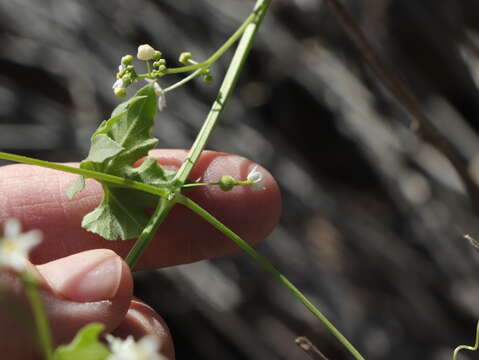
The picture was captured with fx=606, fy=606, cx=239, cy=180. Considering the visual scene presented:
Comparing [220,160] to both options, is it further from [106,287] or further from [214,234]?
[106,287]

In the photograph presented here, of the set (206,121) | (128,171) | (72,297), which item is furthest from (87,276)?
(206,121)

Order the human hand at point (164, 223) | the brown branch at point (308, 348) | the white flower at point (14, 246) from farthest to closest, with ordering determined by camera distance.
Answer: the human hand at point (164, 223), the brown branch at point (308, 348), the white flower at point (14, 246)

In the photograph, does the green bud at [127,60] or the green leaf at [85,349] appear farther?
the green bud at [127,60]

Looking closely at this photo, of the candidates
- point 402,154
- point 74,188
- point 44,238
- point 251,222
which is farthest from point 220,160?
point 402,154

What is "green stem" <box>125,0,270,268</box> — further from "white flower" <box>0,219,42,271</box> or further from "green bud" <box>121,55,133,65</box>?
"white flower" <box>0,219,42,271</box>

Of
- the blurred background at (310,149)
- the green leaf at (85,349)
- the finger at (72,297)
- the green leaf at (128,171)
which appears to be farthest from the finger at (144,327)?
the blurred background at (310,149)

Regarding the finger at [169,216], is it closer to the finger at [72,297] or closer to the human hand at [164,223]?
the human hand at [164,223]

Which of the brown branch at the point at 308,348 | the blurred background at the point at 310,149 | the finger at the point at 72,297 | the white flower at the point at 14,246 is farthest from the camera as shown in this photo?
the blurred background at the point at 310,149
